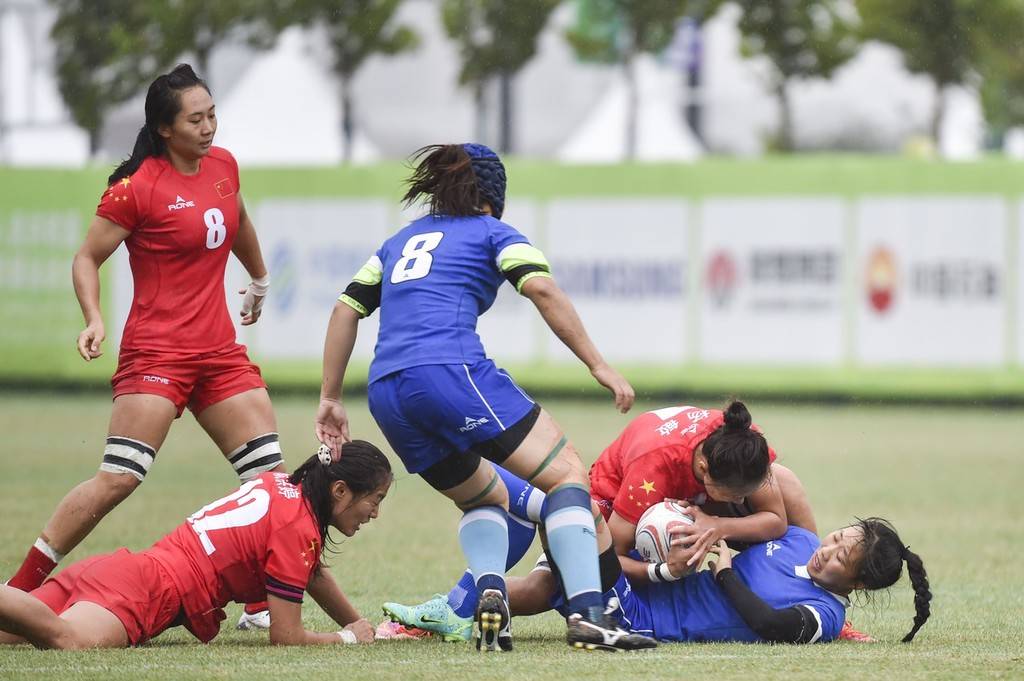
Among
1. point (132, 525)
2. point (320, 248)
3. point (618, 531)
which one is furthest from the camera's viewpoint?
point (320, 248)

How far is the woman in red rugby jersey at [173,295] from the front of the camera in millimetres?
6668

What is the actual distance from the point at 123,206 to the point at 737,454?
2729 mm

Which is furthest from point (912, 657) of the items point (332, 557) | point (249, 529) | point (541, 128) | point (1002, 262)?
point (541, 128)

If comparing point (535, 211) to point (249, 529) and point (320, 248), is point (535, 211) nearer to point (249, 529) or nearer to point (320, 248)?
point (320, 248)

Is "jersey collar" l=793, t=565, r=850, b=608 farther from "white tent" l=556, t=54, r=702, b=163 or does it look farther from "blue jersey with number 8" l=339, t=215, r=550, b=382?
"white tent" l=556, t=54, r=702, b=163

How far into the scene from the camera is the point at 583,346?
5723 mm

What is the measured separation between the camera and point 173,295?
6895mm

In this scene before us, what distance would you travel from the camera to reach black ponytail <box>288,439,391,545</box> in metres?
6.01

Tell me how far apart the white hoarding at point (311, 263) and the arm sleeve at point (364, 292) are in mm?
13434

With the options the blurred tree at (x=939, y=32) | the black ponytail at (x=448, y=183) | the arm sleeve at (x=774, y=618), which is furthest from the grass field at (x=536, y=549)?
the blurred tree at (x=939, y=32)

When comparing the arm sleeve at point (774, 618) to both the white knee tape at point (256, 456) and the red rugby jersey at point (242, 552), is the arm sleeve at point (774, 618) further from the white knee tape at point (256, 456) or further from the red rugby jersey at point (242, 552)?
the white knee tape at point (256, 456)

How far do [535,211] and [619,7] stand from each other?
6.94 meters

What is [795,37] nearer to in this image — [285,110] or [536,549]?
[285,110]

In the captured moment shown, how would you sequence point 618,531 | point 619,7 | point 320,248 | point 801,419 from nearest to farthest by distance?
point 618,531 < point 801,419 < point 320,248 < point 619,7
